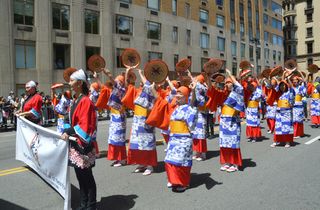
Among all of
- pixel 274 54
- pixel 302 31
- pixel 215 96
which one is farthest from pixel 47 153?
pixel 302 31

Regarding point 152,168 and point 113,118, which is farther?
point 113,118

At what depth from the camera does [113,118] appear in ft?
25.0

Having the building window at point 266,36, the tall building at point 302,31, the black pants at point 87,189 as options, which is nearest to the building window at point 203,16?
the building window at point 266,36

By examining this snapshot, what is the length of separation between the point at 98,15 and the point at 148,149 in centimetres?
2268

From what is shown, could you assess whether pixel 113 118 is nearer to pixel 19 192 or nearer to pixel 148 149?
pixel 148 149

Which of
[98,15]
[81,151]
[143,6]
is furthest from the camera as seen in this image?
[143,6]

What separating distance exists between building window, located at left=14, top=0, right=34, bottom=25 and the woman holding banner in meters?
20.4

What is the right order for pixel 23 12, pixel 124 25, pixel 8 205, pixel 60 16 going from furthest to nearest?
pixel 124 25, pixel 60 16, pixel 23 12, pixel 8 205

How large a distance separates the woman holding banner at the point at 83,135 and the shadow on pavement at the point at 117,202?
0.44 meters

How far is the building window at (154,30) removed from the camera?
32.2 metres

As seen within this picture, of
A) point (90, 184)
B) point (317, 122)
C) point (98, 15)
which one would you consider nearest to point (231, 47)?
point (98, 15)

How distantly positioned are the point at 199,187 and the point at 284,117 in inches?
191

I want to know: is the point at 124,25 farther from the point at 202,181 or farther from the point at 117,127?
the point at 202,181

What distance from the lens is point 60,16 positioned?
24.7 metres
